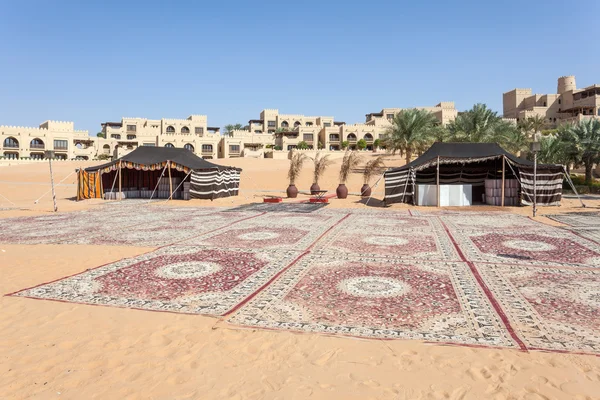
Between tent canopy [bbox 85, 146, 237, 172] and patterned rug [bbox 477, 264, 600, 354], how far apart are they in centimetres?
1973

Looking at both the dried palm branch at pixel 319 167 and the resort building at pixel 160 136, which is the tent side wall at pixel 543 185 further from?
the resort building at pixel 160 136

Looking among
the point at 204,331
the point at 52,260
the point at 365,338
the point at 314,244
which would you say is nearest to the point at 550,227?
the point at 314,244

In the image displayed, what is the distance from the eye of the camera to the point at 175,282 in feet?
20.7

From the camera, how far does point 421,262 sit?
297 inches

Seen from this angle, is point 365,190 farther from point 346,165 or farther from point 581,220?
point 581,220

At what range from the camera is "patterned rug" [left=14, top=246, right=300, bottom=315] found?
17.7 ft

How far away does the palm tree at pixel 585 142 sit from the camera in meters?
28.3

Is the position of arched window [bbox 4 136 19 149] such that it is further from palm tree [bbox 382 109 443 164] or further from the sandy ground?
the sandy ground

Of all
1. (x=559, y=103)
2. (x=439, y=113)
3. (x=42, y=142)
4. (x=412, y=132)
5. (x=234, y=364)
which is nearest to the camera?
(x=234, y=364)

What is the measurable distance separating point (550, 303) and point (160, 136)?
6864cm

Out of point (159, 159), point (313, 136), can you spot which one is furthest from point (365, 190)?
point (313, 136)

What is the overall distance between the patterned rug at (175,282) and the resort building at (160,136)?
52.3 m

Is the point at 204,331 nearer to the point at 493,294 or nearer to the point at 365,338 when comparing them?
the point at 365,338

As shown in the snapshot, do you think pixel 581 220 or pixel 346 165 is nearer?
pixel 581 220
